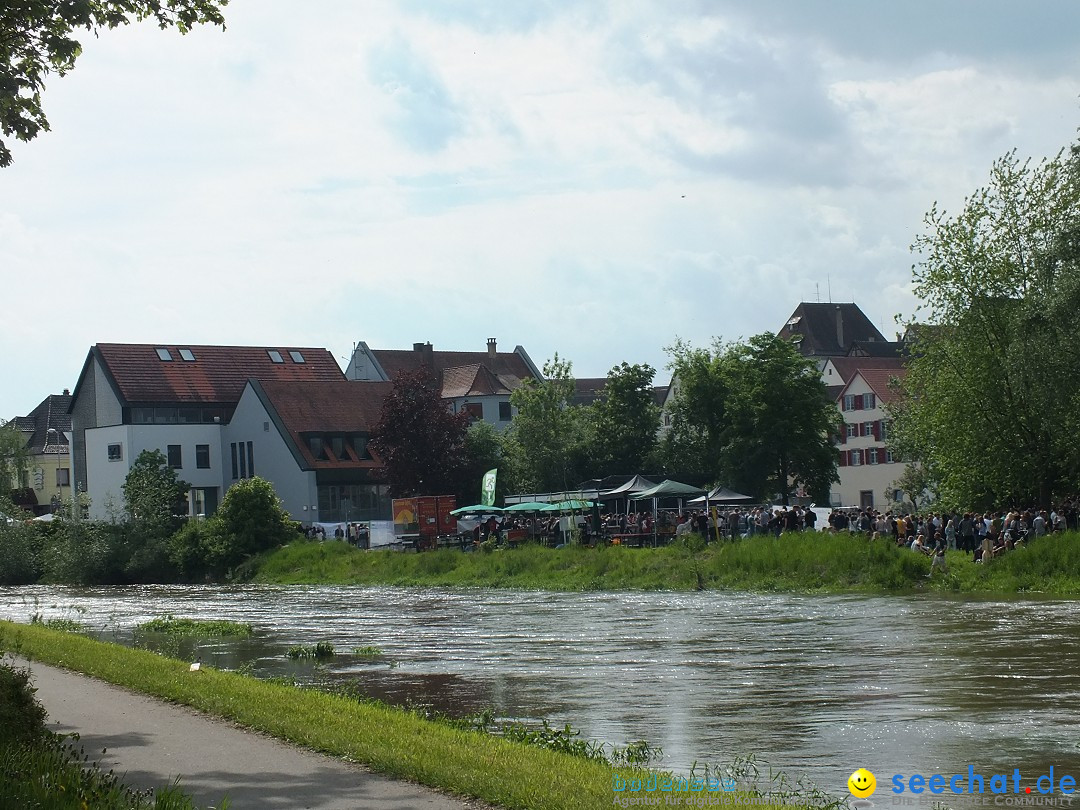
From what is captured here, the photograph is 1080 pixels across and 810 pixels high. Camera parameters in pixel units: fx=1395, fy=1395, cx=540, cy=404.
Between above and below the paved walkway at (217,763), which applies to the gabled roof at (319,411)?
above

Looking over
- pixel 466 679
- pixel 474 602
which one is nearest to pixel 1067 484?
pixel 474 602

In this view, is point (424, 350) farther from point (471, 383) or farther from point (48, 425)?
point (48, 425)

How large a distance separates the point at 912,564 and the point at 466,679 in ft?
65.3

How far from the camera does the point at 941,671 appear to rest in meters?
20.1

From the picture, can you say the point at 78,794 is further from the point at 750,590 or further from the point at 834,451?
the point at 834,451

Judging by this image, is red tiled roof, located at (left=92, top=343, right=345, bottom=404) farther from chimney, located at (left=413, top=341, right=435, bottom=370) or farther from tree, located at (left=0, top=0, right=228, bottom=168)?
tree, located at (left=0, top=0, right=228, bottom=168)

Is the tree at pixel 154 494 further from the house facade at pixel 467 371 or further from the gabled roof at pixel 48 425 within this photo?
the gabled roof at pixel 48 425

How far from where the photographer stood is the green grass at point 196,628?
102 feet

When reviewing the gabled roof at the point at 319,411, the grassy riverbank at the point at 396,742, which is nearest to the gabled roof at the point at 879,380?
the gabled roof at the point at 319,411

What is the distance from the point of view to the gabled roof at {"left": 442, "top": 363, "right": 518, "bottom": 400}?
330 ft

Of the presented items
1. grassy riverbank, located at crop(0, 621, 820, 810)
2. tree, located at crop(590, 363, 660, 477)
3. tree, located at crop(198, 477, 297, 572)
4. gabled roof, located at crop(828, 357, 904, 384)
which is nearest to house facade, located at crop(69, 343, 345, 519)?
tree, located at crop(198, 477, 297, 572)

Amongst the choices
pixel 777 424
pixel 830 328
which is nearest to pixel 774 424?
pixel 777 424

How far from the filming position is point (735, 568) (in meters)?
42.2

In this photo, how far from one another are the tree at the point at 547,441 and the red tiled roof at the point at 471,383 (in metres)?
19.4
